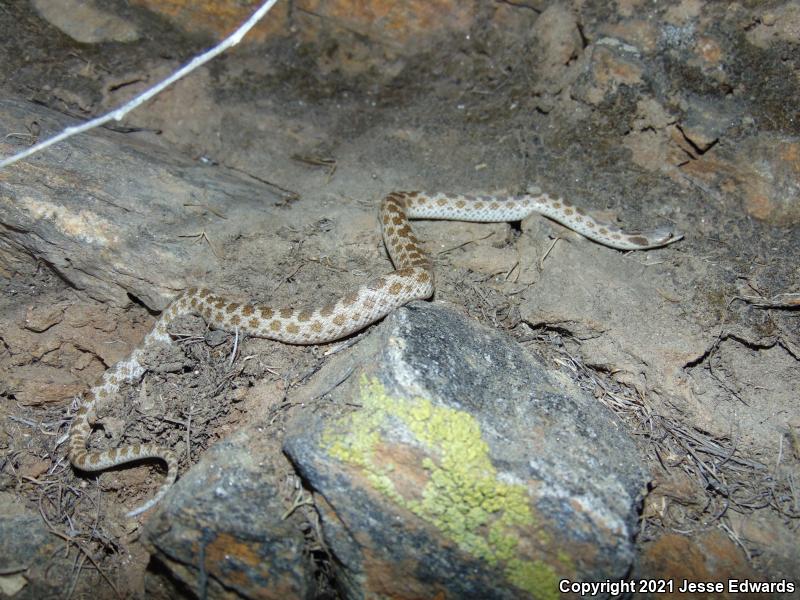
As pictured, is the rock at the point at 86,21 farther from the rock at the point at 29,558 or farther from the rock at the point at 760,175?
the rock at the point at 760,175

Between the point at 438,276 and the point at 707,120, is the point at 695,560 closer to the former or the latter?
the point at 438,276

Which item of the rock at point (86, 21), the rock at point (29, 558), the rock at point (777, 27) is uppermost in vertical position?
the rock at point (777, 27)

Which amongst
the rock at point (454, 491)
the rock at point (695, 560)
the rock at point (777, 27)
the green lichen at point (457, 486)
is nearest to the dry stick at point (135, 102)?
the rock at point (454, 491)

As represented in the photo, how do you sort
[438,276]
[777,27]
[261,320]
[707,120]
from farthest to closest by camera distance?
[707,120] < [777,27] < [438,276] < [261,320]

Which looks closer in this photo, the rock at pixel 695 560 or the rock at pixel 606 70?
the rock at pixel 695 560

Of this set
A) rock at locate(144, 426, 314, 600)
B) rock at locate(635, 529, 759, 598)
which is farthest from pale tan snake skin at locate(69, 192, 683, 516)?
rock at locate(635, 529, 759, 598)

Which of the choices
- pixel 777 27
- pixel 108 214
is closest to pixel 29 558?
pixel 108 214

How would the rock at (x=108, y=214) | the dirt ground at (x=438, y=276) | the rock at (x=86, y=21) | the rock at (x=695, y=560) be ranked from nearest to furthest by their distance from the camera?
the rock at (x=695, y=560)
the dirt ground at (x=438, y=276)
the rock at (x=108, y=214)
the rock at (x=86, y=21)
